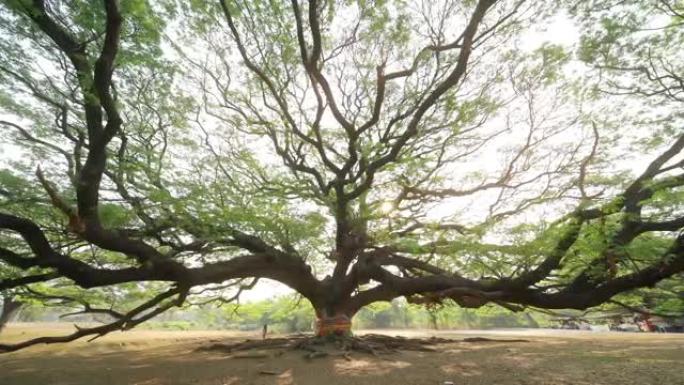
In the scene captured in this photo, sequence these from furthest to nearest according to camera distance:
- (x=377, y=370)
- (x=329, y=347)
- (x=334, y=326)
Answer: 1. (x=334, y=326)
2. (x=329, y=347)
3. (x=377, y=370)

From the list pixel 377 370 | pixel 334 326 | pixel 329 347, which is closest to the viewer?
pixel 377 370

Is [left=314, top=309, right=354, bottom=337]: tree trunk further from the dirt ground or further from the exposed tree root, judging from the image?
the dirt ground

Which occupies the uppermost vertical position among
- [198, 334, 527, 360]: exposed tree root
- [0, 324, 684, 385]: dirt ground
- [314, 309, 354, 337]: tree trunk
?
[314, 309, 354, 337]: tree trunk

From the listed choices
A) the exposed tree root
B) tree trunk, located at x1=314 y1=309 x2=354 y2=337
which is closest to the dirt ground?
the exposed tree root

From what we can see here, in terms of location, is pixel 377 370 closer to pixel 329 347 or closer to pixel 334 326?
pixel 329 347

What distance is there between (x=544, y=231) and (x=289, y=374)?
560cm

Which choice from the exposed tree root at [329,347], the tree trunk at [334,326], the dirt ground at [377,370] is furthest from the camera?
the tree trunk at [334,326]

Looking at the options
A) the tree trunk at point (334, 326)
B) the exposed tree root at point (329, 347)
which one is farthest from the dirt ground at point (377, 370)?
the tree trunk at point (334, 326)

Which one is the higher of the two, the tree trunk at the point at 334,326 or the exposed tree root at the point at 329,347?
the tree trunk at the point at 334,326

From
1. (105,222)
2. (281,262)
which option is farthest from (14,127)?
(281,262)

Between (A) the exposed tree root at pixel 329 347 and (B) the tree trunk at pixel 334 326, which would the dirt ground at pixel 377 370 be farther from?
(B) the tree trunk at pixel 334 326

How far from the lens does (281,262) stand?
8.45 metres

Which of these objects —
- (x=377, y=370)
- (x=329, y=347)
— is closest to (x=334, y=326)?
(x=329, y=347)

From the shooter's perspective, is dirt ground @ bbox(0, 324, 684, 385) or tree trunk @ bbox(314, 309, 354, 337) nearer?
dirt ground @ bbox(0, 324, 684, 385)
